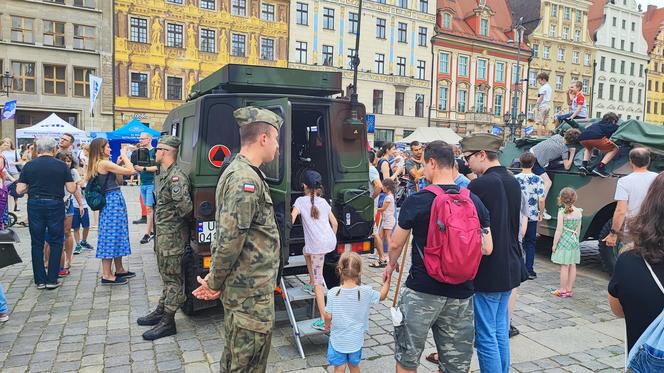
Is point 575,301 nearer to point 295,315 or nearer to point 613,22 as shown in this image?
point 295,315

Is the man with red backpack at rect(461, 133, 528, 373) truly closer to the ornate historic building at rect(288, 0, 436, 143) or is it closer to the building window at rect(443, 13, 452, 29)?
the ornate historic building at rect(288, 0, 436, 143)

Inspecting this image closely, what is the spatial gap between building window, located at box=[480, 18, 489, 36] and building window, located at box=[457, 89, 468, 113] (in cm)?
637

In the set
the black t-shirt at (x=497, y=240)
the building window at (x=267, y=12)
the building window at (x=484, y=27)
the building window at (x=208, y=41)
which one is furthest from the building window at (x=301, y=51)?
the black t-shirt at (x=497, y=240)

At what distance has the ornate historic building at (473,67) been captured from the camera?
147 feet

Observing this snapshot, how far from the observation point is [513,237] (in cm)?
378

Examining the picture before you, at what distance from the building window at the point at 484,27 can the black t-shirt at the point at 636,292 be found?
49.2 meters

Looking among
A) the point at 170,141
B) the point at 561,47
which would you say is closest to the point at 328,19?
the point at 561,47

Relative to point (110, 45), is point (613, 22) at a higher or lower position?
higher

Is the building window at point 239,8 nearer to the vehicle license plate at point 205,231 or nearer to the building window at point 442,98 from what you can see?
the building window at point 442,98

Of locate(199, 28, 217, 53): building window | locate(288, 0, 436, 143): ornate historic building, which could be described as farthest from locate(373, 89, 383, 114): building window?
locate(199, 28, 217, 53): building window

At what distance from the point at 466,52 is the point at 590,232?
41.1m

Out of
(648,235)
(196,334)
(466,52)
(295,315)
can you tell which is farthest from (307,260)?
(466,52)

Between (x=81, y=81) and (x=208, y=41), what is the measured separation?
8.86 m

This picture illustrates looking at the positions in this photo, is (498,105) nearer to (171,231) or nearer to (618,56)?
(618,56)
